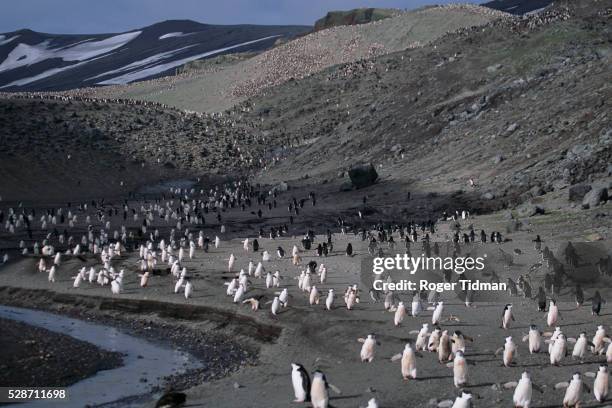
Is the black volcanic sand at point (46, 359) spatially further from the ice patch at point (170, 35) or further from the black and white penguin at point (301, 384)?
the ice patch at point (170, 35)

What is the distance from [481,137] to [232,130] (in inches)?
1325

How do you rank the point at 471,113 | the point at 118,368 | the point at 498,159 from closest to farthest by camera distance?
the point at 118,368
the point at 498,159
the point at 471,113

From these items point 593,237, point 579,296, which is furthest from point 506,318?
point 593,237

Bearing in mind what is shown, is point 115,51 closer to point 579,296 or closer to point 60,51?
point 60,51

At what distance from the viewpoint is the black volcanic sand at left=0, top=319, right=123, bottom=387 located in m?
18.4

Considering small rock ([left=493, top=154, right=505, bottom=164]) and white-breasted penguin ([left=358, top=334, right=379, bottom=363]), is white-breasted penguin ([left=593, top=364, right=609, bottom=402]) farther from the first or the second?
small rock ([left=493, top=154, right=505, bottom=164])

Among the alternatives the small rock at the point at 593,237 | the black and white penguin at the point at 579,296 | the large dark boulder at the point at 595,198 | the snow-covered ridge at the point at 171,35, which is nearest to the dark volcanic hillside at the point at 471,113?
the large dark boulder at the point at 595,198

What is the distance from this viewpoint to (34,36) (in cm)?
17688

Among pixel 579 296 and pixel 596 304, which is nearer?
pixel 596 304

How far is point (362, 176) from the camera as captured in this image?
5100cm

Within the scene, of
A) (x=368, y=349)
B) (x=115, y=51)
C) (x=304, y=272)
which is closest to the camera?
→ (x=368, y=349)

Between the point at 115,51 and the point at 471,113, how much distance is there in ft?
380

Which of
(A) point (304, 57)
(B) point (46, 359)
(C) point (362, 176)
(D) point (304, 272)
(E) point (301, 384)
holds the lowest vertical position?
(B) point (46, 359)

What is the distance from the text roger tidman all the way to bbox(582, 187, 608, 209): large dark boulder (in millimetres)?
7757
